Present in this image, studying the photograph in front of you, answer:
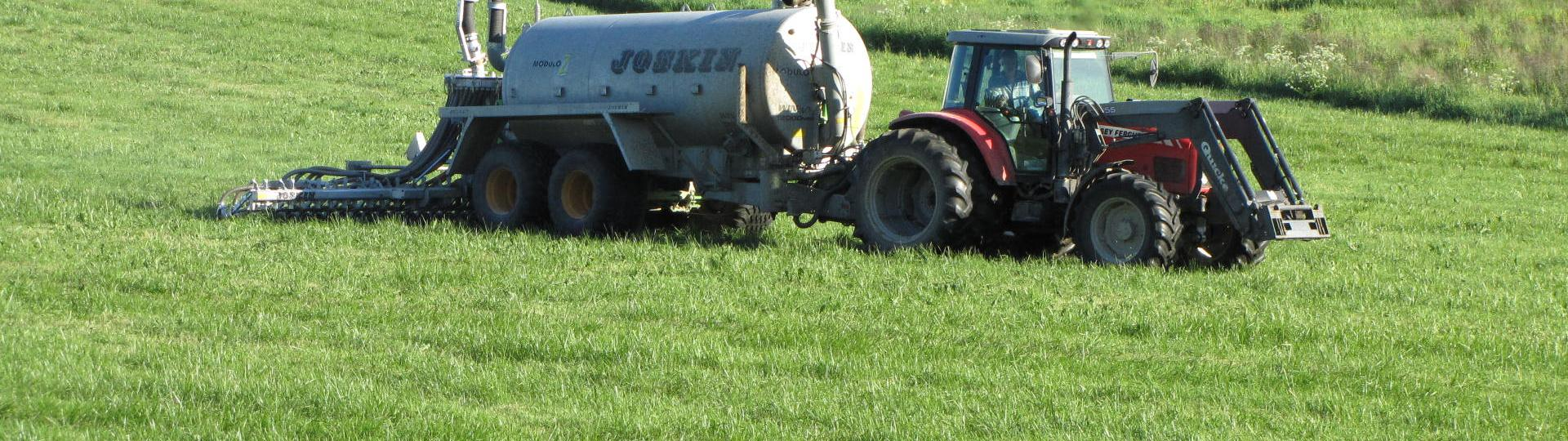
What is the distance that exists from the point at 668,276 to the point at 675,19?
369 centimetres

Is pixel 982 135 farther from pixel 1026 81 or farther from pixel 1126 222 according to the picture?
pixel 1126 222

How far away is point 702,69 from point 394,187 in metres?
3.59

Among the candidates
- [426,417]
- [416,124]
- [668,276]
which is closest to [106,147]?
[416,124]

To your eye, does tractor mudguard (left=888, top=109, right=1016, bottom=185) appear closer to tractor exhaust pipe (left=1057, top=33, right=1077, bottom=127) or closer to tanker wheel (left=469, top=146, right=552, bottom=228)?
tractor exhaust pipe (left=1057, top=33, right=1077, bottom=127)

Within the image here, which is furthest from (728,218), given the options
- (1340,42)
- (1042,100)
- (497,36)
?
(1340,42)

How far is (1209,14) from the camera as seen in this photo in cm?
3294

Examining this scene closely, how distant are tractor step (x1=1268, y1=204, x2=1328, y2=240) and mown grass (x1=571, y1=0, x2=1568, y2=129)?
10562mm

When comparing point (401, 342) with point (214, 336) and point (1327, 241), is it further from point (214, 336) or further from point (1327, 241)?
point (1327, 241)

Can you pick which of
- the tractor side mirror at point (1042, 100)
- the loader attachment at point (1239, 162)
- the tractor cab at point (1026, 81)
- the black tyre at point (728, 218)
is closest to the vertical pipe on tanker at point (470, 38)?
the black tyre at point (728, 218)

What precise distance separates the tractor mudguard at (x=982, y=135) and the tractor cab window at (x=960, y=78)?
0.25 feet

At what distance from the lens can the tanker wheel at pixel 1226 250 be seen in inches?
467

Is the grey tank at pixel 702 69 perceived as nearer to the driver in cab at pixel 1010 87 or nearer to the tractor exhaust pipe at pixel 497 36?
the tractor exhaust pipe at pixel 497 36

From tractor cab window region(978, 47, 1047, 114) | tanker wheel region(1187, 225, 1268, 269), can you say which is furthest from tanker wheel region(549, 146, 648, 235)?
tanker wheel region(1187, 225, 1268, 269)

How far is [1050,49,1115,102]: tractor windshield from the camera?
12.2m
